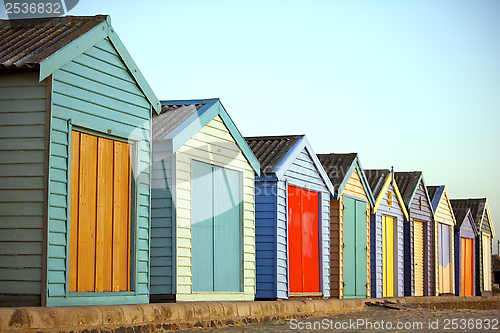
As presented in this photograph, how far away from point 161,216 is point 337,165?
7.46 metres

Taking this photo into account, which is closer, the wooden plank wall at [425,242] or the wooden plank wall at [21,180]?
the wooden plank wall at [21,180]

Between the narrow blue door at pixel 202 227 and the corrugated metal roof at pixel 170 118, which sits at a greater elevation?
the corrugated metal roof at pixel 170 118

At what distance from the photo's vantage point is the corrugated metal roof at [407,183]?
2107cm

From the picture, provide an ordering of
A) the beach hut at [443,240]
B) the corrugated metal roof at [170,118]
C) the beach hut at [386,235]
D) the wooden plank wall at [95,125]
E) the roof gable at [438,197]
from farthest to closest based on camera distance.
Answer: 1. the roof gable at [438,197]
2. the beach hut at [443,240]
3. the beach hut at [386,235]
4. the corrugated metal roof at [170,118]
5. the wooden plank wall at [95,125]

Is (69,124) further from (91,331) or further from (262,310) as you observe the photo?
(262,310)

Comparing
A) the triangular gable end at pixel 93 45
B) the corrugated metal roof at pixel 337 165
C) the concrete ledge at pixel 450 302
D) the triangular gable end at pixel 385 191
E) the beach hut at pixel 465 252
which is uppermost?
the triangular gable end at pixel 93 45

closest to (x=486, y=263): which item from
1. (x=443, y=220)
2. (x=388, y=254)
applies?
(x=443, y=220)

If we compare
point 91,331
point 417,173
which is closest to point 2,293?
point 91,331

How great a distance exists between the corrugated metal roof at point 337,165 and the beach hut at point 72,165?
24.7 ft

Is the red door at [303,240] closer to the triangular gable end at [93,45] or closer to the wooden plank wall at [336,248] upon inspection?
the wooden plank wall at [336,248]

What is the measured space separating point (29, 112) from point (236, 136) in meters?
4.90

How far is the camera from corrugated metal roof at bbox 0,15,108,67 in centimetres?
771

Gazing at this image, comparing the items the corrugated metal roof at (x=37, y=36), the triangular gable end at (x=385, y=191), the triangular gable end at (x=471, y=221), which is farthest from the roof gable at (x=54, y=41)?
the triangular gable end at (x=471, y=221)

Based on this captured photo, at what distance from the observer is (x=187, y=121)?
10.6 meters
